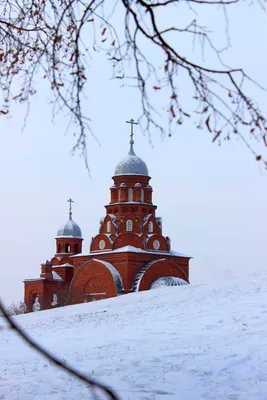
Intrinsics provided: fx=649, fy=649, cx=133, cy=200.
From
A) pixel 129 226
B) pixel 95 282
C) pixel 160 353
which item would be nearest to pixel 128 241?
pixel 129 226

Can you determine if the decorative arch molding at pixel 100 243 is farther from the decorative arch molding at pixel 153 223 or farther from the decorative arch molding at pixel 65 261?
the decorative arch molding at pixel 65 261

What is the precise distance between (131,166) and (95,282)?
701 cm

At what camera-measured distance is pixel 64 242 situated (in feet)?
142

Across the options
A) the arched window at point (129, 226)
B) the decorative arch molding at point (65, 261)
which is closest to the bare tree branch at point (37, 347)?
the arched window at point (129, 226)

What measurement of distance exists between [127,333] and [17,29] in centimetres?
610

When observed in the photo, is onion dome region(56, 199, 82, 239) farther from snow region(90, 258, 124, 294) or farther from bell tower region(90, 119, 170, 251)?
snow region(90, 258, 124, 294)

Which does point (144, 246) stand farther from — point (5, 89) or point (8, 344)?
point (5, 89)

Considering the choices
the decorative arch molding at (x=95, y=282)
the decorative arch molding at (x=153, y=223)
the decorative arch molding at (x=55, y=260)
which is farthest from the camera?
the decorative arch molding at (x=55, y=260)

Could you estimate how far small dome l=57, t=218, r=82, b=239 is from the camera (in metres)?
43.4

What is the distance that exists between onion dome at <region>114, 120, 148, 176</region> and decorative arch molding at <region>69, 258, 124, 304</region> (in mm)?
5490

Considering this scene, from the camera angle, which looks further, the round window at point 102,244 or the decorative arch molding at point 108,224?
the decorative arch molding at point 108,224

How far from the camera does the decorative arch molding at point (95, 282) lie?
1296 inches

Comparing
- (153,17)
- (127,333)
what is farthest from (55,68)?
(127,333)

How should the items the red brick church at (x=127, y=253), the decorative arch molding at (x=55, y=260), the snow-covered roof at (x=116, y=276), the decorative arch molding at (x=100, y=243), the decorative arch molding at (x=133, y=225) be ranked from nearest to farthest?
the snow-covered roof at (x=116, y=276) → the red brick church at (x=127, y=253) → the decorative arch molding at (x=100, y=243) → the decorative arch molding at (x=133, y=225) → the decorative arch molding at (x=55, y=260)
